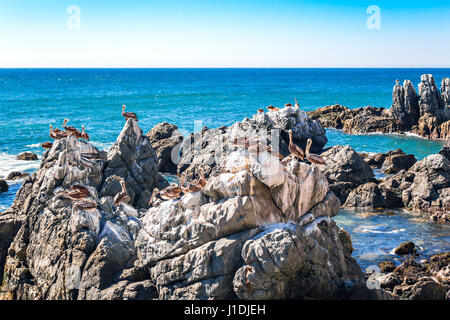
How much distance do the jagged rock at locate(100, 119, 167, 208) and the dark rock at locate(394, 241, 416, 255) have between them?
12.3 m

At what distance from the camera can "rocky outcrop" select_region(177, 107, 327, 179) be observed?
35.2m

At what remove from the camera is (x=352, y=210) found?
30.8 metres

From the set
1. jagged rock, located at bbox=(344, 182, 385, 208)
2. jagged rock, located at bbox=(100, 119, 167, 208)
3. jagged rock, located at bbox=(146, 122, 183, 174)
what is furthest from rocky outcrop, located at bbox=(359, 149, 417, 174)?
jagged rock, located at bbox=(100, 119, 167, 208)

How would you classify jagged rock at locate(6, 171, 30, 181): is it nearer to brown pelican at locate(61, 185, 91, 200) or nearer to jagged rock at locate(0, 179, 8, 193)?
jagged rock at locate(0, 179, 8, 193)

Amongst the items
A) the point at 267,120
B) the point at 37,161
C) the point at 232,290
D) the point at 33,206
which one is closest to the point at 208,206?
the point at 232,290

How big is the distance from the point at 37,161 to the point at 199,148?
15453 millimetres

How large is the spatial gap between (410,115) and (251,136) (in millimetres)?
30765

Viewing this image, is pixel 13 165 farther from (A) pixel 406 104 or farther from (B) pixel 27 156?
(A) pixel 406 104

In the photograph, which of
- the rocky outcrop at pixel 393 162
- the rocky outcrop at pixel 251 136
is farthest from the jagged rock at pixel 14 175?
the rocky outcrop at pixel 393 162

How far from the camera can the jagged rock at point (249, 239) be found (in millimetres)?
11844

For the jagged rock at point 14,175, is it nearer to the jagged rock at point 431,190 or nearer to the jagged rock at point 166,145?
the jagged rock at point 166,145

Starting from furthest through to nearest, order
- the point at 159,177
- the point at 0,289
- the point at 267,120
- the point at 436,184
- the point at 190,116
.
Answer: the point at 190,116 → the point at 267,120 → the point at 436,184 → the point at 159,177 → the point at 0,289

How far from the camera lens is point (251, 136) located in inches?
1405

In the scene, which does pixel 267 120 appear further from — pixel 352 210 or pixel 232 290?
pixel 232 290
